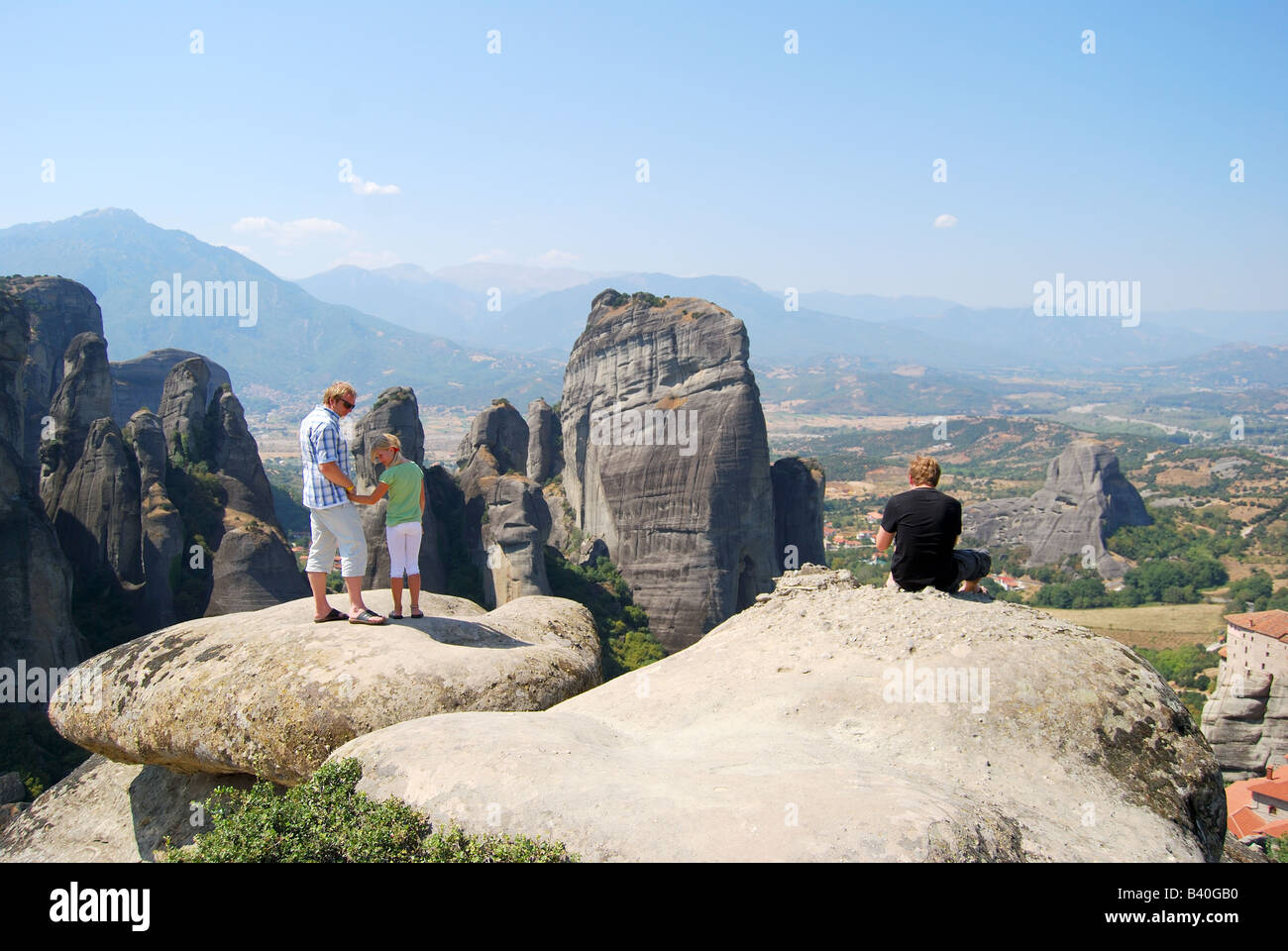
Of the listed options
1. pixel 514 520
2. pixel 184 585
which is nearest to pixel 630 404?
pixel 514 520

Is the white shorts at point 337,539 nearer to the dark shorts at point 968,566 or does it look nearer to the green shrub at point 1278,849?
the dark shorts at point 968,566

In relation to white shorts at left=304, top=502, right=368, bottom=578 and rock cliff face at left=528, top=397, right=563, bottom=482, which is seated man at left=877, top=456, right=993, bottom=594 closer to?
white shorts at left=304, top=502, right=368, bottom=578

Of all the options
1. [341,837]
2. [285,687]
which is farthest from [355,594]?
[341,837]

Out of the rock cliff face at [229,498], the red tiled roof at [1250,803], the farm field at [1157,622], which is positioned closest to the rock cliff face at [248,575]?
the rock cliff face at [229,498]

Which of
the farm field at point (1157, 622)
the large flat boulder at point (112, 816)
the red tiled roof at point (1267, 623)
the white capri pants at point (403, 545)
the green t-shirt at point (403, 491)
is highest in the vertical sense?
the green t-shirt at point (403, 491)

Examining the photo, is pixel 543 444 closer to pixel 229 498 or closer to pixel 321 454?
pixel 229 498

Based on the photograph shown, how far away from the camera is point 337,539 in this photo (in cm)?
866

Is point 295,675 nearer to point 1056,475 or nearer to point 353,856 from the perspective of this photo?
point 353,856

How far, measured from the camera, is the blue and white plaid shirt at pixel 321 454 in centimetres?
821

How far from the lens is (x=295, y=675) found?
26.2ft

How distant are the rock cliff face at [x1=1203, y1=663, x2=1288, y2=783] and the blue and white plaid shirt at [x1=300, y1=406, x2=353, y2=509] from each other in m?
32.0

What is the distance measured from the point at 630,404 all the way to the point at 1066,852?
1562 inches

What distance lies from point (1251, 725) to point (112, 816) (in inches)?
1329

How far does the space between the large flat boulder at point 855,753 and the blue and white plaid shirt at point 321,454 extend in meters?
2.60
